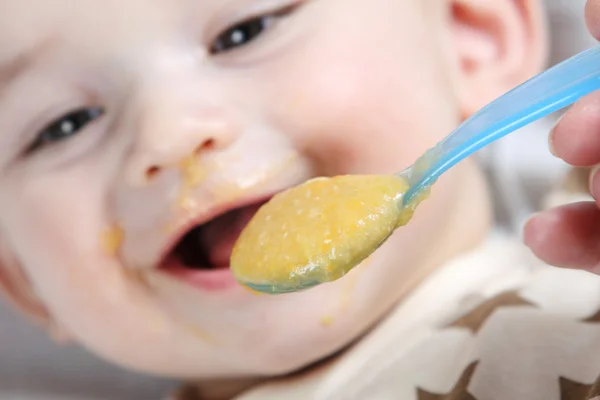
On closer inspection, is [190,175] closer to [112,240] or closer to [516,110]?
[112,240]

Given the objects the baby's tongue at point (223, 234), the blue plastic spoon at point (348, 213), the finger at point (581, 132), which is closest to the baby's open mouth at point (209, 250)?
the baby's tongue at point (223, 234)

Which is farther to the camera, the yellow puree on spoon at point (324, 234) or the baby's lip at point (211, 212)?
the baby's lip at point (211, 212)

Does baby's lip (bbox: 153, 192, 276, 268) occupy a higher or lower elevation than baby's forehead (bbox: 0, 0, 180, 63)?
lower

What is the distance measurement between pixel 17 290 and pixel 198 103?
0.41 meters

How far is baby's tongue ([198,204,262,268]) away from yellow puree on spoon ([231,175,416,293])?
0.13 meters

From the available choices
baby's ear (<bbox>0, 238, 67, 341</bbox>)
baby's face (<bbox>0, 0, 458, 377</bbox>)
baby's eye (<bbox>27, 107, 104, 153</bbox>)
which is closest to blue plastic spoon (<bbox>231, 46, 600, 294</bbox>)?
baby's face (<bbox>0, 0, 458, 377</bbox>)

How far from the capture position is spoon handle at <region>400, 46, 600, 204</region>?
0.33 m

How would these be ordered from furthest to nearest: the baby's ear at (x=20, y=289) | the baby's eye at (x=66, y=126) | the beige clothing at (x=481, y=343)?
the baby's ear at (x=20, y=289) < the baby's eye at (x=66, y=126) < the beige clothing at (x=481, y=343)

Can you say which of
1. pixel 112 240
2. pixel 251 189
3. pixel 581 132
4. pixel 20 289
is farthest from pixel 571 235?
pixel 20 289

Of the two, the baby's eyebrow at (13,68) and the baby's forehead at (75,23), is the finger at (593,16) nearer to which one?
the baby's forehead at (75,23)

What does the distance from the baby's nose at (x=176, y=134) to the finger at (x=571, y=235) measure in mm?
221

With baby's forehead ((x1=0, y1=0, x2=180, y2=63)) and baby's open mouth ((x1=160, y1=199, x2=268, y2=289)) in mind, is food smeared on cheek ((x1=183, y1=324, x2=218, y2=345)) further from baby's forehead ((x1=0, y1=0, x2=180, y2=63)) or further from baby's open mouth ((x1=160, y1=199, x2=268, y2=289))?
baby's forehead ((x1=0, y1=0, x2=180, y2=63))

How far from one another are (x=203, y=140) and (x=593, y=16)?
263mm

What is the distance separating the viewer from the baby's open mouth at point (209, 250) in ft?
1.80
